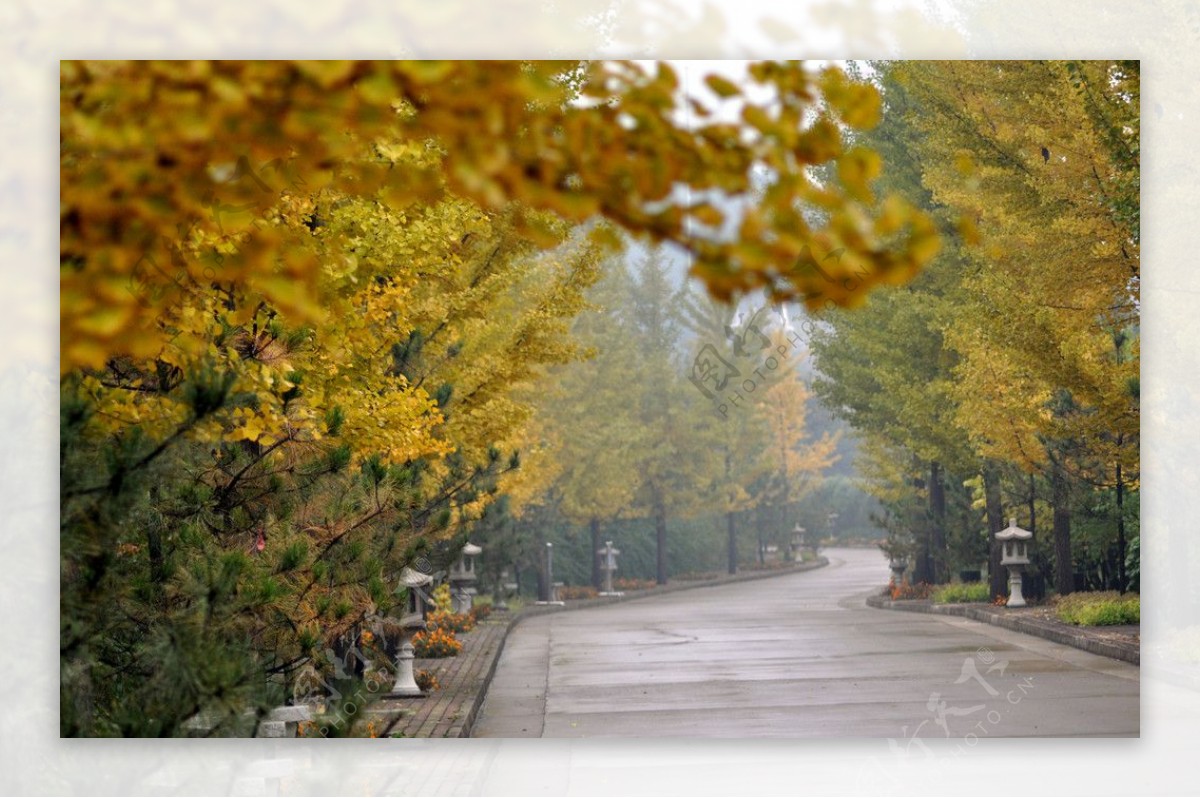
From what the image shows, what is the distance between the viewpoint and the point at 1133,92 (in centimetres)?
939

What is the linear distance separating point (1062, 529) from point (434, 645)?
8027mm

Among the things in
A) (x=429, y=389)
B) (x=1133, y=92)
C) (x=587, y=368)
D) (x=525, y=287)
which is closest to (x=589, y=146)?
(x=1133, y=92)

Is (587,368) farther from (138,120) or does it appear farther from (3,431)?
(138,120)

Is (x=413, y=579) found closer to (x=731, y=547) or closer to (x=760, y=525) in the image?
(x=731, y=547)

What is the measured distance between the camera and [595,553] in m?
21.8

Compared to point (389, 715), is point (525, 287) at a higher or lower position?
higher

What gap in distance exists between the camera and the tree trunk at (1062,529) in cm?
1735

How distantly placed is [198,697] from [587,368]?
15.4 meters

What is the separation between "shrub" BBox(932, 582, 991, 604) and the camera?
20.5 metres

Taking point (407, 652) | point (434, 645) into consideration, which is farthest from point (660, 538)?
point (407, 652)

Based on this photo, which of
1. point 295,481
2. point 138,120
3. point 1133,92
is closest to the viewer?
point 138,120

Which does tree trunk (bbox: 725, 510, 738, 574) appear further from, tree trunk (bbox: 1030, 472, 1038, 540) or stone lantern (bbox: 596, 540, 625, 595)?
tree trunk (bbox: 1030, 472, 1038, 540)

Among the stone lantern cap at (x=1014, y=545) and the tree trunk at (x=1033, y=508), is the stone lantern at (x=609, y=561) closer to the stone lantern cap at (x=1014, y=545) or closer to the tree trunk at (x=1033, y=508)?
the stone lantern cap at (x=1014, y=545)

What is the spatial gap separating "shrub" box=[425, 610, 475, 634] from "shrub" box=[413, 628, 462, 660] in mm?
549
